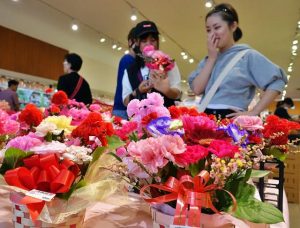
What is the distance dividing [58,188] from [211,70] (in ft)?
3.61

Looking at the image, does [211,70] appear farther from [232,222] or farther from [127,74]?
[232,222]

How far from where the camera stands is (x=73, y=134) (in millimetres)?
707

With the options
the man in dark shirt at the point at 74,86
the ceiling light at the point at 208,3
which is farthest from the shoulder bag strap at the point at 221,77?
the ceiling light at the point at 208,3

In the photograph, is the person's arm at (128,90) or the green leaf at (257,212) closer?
the green leaf at (257,212)

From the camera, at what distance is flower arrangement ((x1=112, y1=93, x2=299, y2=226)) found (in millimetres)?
482

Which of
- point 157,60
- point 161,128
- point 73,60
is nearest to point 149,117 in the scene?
point 161,128

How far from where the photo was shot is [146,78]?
158 cm

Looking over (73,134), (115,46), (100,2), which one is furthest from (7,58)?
(73,134)

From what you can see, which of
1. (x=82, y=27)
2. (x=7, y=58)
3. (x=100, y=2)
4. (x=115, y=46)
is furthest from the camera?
(x=115, y=46)

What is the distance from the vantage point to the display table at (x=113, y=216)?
2.28 feet

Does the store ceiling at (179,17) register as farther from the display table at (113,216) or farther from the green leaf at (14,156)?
the green leaf at (14,156)

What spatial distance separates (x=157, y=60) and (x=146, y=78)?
0.27m

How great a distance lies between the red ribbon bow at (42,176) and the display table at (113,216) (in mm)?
174

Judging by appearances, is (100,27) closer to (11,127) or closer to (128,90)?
(128,90)
